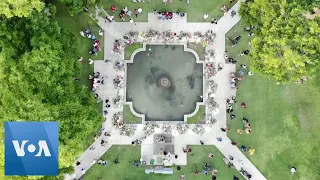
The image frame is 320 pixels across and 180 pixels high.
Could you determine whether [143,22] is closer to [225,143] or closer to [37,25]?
[37,25]

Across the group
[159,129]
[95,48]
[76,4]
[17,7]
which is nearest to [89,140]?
[159,129]

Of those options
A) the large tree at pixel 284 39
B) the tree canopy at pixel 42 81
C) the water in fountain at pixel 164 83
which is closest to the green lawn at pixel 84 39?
the water in fountain at pixel 164 83

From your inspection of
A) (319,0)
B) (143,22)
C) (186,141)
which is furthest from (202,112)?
(319,0)

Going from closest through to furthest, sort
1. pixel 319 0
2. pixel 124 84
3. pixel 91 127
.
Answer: pixel 319 0, pixel 91 127, pixel 124 84

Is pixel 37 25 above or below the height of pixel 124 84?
above

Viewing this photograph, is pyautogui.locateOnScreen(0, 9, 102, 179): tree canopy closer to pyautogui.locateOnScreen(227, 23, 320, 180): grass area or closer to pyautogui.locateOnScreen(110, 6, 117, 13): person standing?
pyautogui.locateOnScreen(110, 6, 117, 13): person standing

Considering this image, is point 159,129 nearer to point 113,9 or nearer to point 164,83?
point 164,83

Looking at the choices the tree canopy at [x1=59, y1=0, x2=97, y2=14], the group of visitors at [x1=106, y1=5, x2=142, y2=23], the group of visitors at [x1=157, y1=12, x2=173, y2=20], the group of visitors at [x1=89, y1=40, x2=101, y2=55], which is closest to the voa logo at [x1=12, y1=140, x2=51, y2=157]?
the group of visitors at [x1=89, y1=40, x2=101, y2=55]
